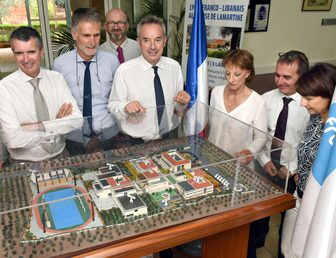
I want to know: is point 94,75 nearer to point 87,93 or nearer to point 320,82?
point 87,93

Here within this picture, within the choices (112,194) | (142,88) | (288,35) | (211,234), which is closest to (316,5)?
(288,35)

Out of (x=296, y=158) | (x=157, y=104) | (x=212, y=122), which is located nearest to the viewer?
(x=296, y=158)

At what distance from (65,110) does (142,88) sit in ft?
1.89

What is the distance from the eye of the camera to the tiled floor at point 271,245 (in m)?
2.46

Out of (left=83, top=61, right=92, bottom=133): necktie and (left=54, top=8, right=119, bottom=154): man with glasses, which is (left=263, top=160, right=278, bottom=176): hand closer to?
(left=54, top=8, right=119, bottom=154): man with glasses

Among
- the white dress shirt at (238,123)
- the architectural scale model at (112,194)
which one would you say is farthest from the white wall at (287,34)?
the architectural scale model at (112,194)

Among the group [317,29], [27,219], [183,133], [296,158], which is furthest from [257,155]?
[317,29]

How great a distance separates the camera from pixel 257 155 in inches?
64.5

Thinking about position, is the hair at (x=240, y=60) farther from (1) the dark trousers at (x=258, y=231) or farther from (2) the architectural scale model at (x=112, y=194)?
(1) the dark trousers at (x=258, y=231)

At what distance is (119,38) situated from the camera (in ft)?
10.4

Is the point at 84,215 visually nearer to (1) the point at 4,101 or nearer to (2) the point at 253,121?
(1) the point at 4,101

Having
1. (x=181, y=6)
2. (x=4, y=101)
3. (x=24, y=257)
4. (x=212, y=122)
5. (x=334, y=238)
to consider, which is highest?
(x=181, y=6)

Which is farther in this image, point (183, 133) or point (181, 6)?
point (181, 6)

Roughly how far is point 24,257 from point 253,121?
1501 millimetres
